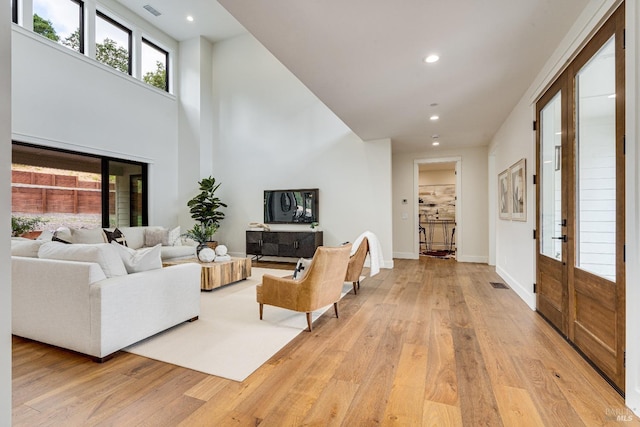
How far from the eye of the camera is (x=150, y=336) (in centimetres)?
270

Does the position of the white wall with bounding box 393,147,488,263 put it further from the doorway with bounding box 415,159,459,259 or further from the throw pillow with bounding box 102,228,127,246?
the throw pillow with bounding box 102,228,127,246

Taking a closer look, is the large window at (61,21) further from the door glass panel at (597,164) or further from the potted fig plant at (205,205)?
the door glass panel at (597,164)

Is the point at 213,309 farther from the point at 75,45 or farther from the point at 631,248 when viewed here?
the point at 75,45

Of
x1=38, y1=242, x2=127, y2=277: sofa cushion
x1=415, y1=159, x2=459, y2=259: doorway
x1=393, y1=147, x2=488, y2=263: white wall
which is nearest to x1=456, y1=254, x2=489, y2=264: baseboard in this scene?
x1=393, y1=147, x2=488, y2=263: white wall

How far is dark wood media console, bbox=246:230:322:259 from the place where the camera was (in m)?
6.54

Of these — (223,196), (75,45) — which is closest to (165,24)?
(75,45)

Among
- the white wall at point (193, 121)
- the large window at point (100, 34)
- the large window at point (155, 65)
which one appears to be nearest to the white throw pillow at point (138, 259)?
the white wall at point (193, 121)

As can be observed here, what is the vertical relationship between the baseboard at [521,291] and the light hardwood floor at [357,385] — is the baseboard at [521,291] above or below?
above

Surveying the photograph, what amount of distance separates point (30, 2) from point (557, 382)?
27.4 feet

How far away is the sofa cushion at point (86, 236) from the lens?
4.68 meters

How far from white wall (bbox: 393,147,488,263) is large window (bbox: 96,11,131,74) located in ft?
22.3

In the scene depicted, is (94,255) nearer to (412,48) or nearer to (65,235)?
(65,235)

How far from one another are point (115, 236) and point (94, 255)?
329 centimetres

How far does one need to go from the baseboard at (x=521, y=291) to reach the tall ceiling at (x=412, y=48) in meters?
2.43
